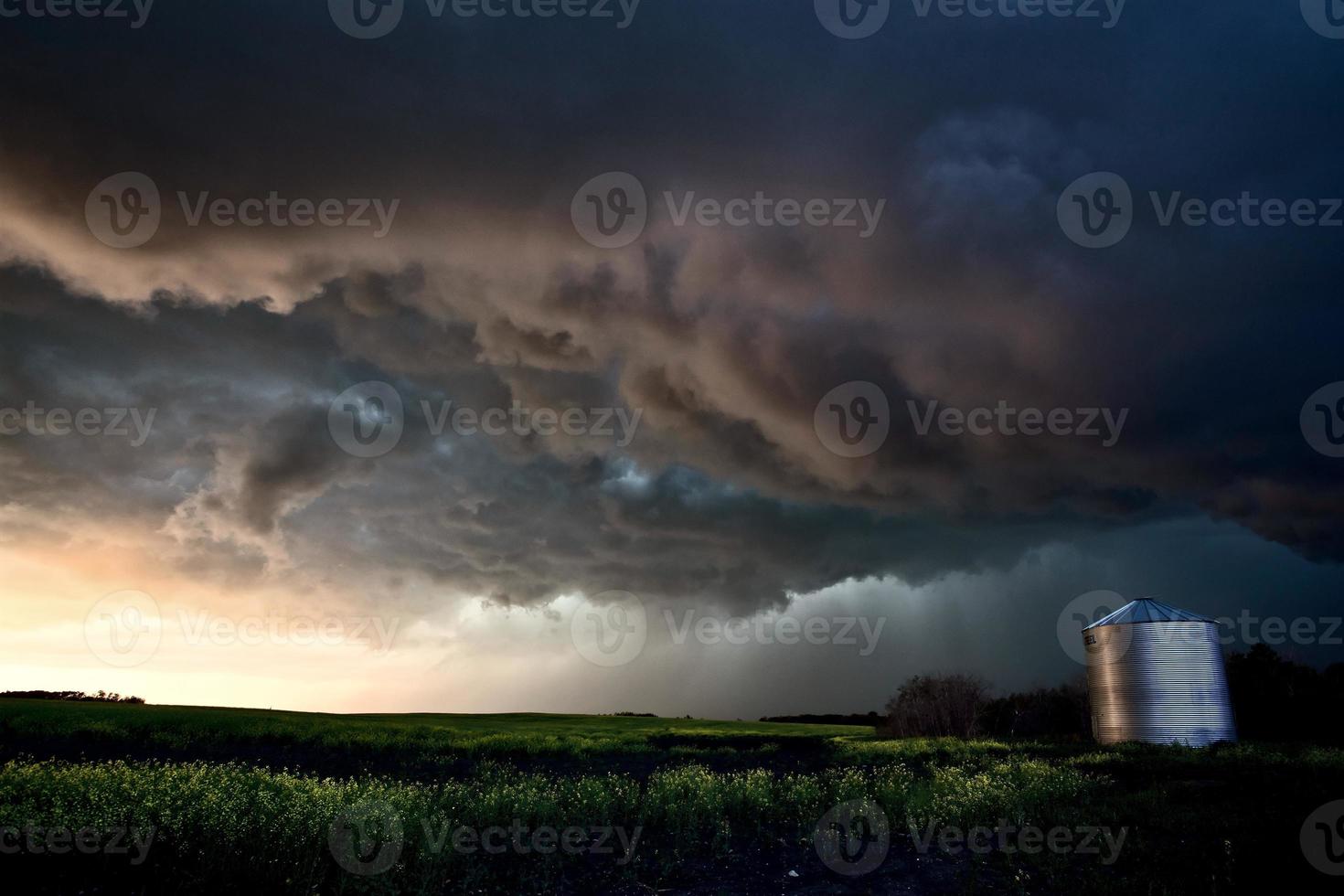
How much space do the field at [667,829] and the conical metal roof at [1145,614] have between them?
12106 mm

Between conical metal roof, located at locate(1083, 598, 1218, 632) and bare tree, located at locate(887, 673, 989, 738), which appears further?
bare tree, located at locate(887, 673, 989, 738)

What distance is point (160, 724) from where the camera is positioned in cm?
3095

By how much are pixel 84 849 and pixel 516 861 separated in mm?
6356

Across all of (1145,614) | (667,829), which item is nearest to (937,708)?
(1145,614)

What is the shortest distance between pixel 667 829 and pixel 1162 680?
30.1m

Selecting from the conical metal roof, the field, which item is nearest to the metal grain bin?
the conical metal roof

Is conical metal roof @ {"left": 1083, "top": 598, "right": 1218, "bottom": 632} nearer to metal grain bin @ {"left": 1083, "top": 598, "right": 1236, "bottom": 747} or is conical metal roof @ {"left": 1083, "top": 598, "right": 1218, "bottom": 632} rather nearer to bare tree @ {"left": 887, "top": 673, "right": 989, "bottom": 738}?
metal grain bin @ {"left": 1083, "top": 598, "right": 1236, "bottom": 747}

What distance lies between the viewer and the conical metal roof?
35.7m

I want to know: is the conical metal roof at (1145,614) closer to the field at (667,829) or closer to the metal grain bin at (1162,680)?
the metal grain bin at (1162,680)

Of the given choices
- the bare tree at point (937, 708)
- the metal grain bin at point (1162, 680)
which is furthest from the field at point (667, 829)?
the bare tree at point (937, 708)

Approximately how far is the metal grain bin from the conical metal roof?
41mm

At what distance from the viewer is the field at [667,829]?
10695 millimetres

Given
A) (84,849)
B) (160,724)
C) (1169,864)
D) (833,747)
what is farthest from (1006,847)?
(160,724)

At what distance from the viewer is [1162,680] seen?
→ 113 feet
